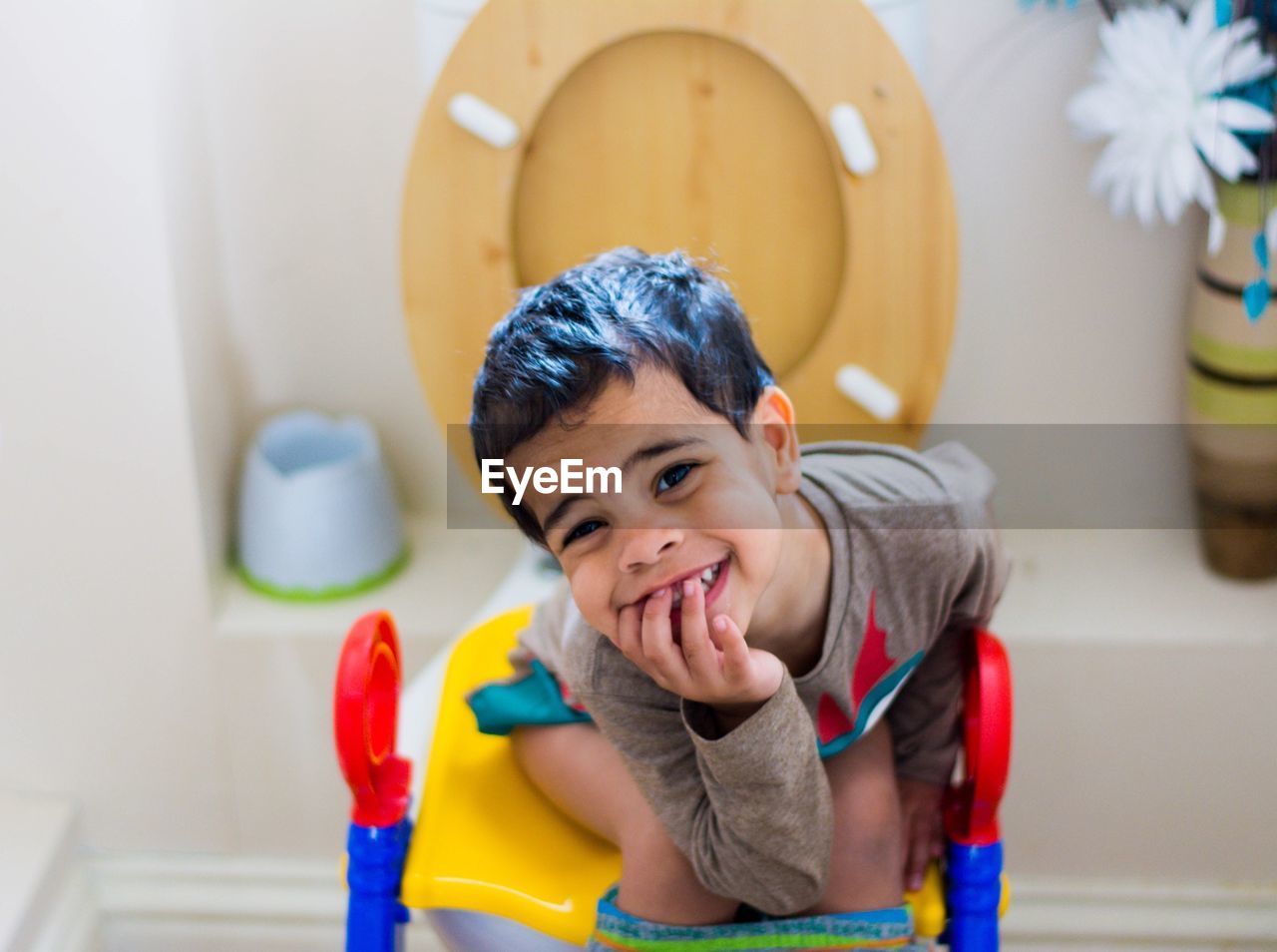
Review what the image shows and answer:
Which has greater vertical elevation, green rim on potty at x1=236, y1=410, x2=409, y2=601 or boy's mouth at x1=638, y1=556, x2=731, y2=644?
boy's mouth at x1=638, y1=556, x2=731, y2=644

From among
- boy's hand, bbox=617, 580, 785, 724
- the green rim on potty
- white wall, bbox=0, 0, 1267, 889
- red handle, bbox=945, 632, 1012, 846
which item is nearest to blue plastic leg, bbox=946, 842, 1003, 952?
red handle, bbox=945, 632, 1012, 846

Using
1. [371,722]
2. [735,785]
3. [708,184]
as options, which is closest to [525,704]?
[371,722]

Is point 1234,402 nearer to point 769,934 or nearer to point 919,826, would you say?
point 919,826

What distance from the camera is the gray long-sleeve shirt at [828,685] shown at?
720 mm

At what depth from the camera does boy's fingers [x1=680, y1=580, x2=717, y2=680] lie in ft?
2.16

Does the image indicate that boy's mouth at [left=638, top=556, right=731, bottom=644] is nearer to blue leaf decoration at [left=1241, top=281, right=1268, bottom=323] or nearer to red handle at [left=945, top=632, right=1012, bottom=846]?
red handle at [left=945, top=632, right=1012, bottom=846]

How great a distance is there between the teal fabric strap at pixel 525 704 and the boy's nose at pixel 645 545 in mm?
223

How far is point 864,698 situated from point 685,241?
0.40 m

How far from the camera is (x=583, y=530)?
693mm

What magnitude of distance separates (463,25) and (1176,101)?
0.52m

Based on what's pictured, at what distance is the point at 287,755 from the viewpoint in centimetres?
131

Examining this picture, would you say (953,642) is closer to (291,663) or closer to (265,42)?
(291,663)

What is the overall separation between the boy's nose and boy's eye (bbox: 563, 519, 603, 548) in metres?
0.02

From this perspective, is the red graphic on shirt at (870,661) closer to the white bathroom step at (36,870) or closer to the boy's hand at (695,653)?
the boy's hand at (695,653)
